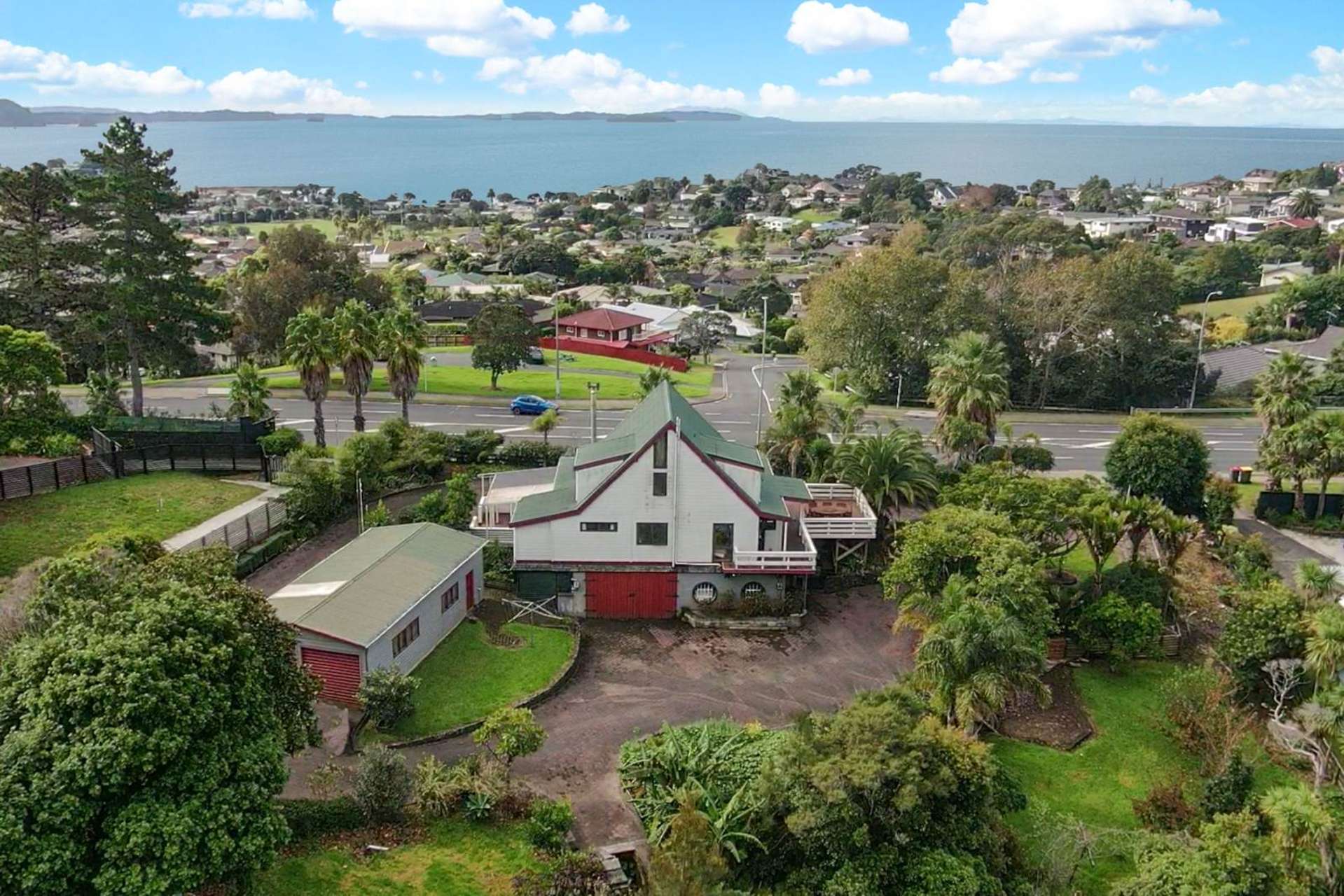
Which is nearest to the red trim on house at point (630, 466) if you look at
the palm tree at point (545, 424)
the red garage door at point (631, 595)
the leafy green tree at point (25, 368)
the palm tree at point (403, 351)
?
the red garage door at point (631, 595)

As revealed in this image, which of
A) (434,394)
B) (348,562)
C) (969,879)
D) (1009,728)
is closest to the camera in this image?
(969,879)

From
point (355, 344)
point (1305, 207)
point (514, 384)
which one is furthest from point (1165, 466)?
point (1305, 207)

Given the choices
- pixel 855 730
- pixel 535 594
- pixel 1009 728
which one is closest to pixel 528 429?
pixel 535 594

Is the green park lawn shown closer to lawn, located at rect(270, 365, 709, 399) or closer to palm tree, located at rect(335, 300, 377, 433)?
palm tree, located at rect(335, 300, 377, 433)

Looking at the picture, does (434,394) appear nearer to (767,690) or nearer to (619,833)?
(767,690)

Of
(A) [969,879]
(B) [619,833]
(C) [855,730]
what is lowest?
(B) [619,833]

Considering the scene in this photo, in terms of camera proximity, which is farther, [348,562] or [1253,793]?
[348,562]

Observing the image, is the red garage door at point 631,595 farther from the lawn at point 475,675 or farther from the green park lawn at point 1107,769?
the green park lawn at point 1107,769
